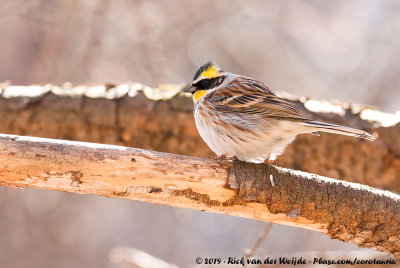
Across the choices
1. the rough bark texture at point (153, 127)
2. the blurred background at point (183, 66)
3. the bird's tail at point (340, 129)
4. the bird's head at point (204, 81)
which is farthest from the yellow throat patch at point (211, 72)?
the blurred background at point (183, 66)

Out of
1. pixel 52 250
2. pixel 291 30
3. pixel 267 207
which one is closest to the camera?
pixel 267 207

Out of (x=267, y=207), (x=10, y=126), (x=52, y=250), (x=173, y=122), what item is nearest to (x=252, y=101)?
(x=267, y=207)

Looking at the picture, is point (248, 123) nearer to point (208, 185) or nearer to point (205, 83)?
point (205, 83)

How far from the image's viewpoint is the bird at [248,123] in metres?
4.30

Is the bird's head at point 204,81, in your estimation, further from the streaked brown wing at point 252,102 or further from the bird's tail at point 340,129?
the bird's tail at point 340,129

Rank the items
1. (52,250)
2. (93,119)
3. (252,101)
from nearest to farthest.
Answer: (252,101)
(93,119)
(52,250)

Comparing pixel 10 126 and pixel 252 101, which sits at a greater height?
pixel 252 101

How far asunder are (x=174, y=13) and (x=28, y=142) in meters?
5.72

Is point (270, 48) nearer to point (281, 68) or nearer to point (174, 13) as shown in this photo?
point (281, 68)

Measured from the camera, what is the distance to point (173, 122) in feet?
19.3

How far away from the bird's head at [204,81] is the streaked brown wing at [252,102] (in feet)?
0.43

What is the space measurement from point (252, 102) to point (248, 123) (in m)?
0.26

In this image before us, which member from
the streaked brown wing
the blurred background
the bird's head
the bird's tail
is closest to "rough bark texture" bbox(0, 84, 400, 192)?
the bird's head

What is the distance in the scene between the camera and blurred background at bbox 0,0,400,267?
8.09 meters
